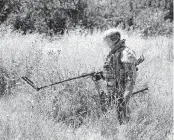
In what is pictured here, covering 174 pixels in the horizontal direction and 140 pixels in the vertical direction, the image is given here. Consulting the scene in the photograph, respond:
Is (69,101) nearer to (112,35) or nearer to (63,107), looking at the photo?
(63,107)

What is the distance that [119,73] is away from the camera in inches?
153

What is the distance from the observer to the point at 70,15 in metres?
15.6

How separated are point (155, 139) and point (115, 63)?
1.01 meters

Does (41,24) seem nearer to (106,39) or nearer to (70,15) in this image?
(70,15)

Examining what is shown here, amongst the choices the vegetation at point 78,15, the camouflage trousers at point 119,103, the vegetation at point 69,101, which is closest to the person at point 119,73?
the camouflage trousers at point 119,103

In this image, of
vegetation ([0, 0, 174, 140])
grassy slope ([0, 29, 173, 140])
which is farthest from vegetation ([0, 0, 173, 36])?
grassy slope ([0, 29, 173, 140])

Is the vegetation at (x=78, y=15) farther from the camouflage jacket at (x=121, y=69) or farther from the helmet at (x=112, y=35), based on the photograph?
the helmet at (x=112, y=35)

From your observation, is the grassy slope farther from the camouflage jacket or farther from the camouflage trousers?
the camouflage jacket

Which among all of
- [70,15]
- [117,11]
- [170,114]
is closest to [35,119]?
[170,114]

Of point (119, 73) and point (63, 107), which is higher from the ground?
point (119, 73)

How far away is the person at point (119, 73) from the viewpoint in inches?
148

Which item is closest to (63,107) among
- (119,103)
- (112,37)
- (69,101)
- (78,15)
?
(69,101)

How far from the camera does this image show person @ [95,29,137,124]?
12.3 ft

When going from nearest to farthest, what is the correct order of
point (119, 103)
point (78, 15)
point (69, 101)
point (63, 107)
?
point (119, 103) → point (63, 107) → point (69, 101) → point (78, 15)
